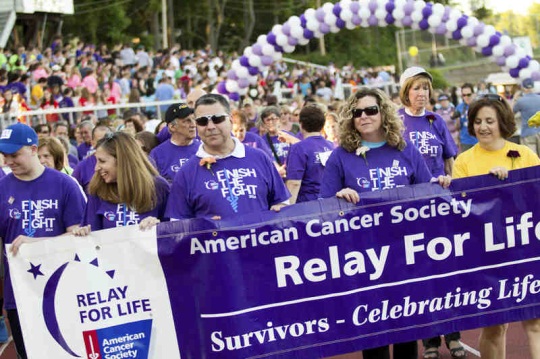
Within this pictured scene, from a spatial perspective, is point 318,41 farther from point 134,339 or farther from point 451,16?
point 134,339

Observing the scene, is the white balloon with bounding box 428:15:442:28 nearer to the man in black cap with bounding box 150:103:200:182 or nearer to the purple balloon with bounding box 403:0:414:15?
the purple balloon with bounding box 403:0:414:15

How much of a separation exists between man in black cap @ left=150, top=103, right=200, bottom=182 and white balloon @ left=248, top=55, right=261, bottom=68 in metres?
9.44

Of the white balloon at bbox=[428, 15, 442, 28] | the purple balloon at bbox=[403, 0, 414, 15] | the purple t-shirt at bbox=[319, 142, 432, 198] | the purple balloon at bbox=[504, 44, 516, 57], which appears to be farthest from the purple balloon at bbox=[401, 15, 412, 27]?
the purple t-shirt at bbox=[319, 142, 432, 198]

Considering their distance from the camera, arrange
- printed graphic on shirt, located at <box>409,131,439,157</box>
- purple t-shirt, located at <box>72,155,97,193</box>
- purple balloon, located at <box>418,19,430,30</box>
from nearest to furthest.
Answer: printed graphic on shirt, located at <box>409,131,439,157</box> < purple t-shirt, located at <box>72,155,97,193</box> < purple balloon, located at <box>418,19,430,30</box>

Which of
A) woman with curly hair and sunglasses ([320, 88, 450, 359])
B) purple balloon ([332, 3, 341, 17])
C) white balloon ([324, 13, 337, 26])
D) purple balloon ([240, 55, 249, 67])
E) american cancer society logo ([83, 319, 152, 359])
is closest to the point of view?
american cancer society logo ([83, 319, 152, 359])

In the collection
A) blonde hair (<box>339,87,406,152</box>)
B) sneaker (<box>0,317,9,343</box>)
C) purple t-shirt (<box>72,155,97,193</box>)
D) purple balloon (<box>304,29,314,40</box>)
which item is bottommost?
sneaker (<box>0,317,9,343</box>)

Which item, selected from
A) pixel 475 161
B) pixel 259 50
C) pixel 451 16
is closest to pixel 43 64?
pixel 259 50

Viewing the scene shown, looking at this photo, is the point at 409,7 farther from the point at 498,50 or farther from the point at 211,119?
the point at 211,119

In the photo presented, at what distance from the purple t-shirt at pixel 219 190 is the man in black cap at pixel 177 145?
96.1 inches

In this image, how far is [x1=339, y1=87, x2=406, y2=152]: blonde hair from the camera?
619 centimetres

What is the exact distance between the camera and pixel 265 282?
5965 millimetres

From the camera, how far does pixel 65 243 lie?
594cm

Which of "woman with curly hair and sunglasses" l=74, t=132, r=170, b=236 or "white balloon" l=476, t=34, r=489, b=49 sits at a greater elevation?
"white balloon" l=476, t=34, r=489, b=49

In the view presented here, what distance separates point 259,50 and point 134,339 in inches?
501
